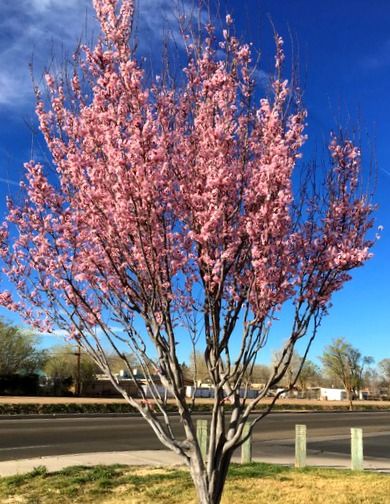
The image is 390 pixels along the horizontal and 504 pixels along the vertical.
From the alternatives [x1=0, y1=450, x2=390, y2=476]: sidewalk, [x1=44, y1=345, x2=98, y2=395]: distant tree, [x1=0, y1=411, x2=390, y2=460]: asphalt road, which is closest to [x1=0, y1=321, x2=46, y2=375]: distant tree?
[x1=44, y1=345, x2=98, y2=395]: distant tree

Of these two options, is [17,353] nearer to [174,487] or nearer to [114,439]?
[114,439]

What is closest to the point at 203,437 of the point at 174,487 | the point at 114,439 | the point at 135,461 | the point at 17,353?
the point at 174,487

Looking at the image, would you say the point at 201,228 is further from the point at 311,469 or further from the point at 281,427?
the point at 281,427

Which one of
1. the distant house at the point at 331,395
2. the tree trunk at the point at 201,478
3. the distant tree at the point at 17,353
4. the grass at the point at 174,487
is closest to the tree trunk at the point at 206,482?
the tree trunk at the point at 201,478

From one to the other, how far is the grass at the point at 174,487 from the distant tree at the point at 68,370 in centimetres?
4859

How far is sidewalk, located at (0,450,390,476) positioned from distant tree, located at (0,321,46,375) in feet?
138

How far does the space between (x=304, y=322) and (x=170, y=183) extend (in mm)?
1757

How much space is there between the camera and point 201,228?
473cm

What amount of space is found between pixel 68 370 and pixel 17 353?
7.60 m

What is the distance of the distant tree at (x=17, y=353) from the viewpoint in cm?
5365

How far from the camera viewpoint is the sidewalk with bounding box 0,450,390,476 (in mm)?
10867

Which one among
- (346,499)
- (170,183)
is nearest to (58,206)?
(170,183)

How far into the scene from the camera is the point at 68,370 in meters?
60.5

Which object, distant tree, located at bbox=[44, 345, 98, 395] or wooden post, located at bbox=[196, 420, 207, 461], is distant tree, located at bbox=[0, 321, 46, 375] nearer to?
distant tree, located at bbox=[44, 345, 98, 395]
